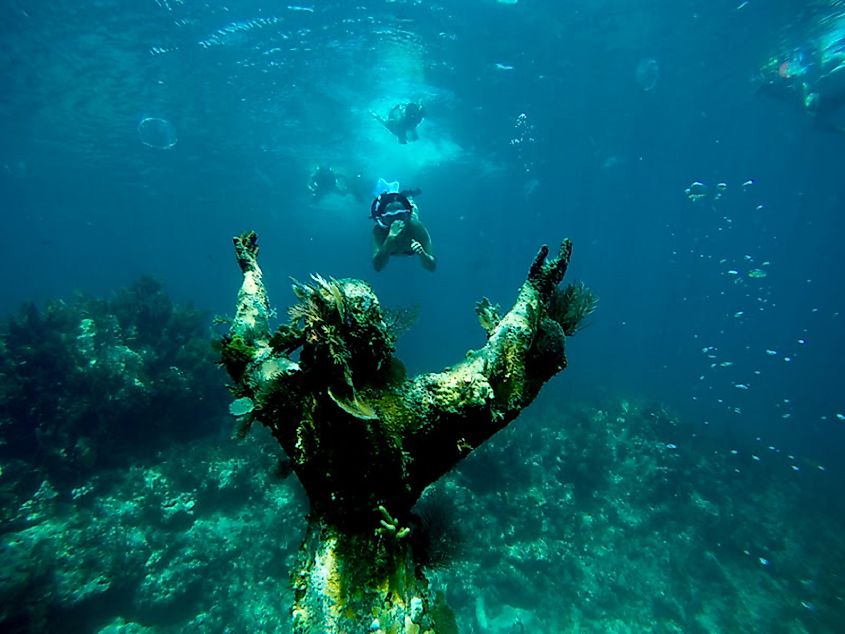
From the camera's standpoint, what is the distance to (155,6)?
1903 cm

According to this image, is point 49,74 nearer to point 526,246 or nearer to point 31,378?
point 31,378

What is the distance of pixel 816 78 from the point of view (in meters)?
22.7

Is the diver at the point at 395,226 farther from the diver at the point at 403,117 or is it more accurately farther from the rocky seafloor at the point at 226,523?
the diver at the point at 403,117

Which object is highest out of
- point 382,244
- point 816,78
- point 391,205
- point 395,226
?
point 816,78

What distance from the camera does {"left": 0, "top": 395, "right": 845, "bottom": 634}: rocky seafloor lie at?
845cm

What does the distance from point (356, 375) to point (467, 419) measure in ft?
2.28

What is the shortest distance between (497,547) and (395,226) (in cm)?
846

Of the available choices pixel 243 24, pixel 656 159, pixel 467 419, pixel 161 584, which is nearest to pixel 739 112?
pixel 656 159

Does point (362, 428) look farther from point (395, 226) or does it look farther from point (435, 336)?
point (435, 336)

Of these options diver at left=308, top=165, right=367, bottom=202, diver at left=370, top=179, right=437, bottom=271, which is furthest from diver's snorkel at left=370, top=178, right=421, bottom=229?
diver at left=308, top=165, right=367, bottom=202

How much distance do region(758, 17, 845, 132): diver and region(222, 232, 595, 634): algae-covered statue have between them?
91.3ft

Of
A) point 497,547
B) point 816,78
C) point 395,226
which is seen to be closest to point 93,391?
point 395,226

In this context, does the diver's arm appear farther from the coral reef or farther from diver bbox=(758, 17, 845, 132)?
diver bbox=(758, 17, 845, 132)

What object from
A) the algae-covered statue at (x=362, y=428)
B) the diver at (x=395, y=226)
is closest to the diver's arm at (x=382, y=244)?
the diver at (x=395, y=226)
